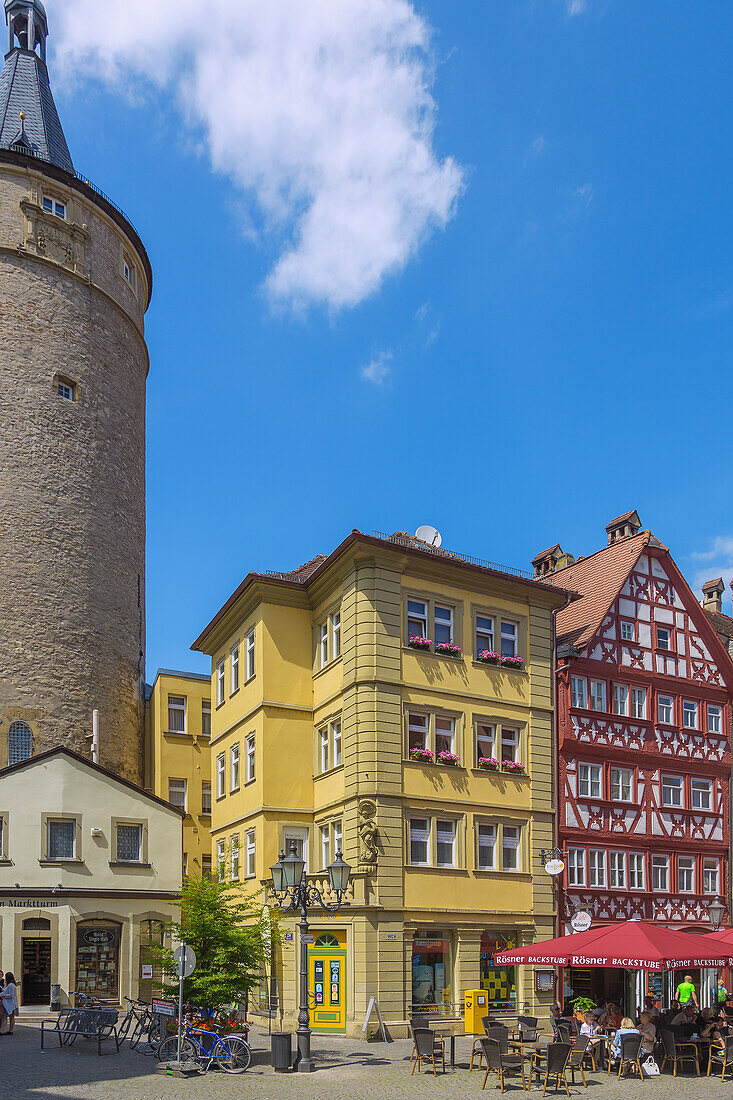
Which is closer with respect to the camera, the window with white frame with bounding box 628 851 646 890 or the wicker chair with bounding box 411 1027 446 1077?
the wicker chair with bounding box 411 1027 446 1077

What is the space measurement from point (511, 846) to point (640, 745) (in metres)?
6.80

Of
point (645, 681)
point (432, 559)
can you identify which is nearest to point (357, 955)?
point (432, 559)

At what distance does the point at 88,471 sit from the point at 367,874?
23.4 meters

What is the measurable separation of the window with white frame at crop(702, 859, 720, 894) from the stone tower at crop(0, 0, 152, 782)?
73.3 feet

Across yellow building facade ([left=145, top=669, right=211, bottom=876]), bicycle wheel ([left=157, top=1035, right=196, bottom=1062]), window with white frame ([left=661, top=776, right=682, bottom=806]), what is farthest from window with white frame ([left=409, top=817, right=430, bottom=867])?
yellow building facade ([left=145, top=669, right=211, bottom=876])

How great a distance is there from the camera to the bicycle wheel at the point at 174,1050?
21.2 metres

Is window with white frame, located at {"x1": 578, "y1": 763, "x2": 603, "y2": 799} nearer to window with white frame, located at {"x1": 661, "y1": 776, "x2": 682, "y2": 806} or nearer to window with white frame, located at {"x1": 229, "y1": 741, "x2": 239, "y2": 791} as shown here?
window with white frame, located at {"x1": 661, "y1": 776, "x2": 682, "y2": 806}

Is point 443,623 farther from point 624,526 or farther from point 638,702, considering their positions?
point 624,526

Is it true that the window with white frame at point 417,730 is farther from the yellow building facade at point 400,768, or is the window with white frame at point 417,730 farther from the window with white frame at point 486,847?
the window with white frame at point 486,847

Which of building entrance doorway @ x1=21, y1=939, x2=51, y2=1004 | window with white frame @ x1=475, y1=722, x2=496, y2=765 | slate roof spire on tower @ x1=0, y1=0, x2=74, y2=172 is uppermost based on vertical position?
slate roof spire on tower @ x1=0, y1=0, x2=74, y2=172

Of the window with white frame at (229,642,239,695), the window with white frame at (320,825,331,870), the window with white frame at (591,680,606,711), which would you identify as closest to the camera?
the window with white frame at (320,825,331,870)

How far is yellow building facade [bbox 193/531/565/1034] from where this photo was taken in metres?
28.1

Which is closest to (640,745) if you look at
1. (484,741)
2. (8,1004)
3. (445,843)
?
(484,741)

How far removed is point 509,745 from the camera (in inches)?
1277
